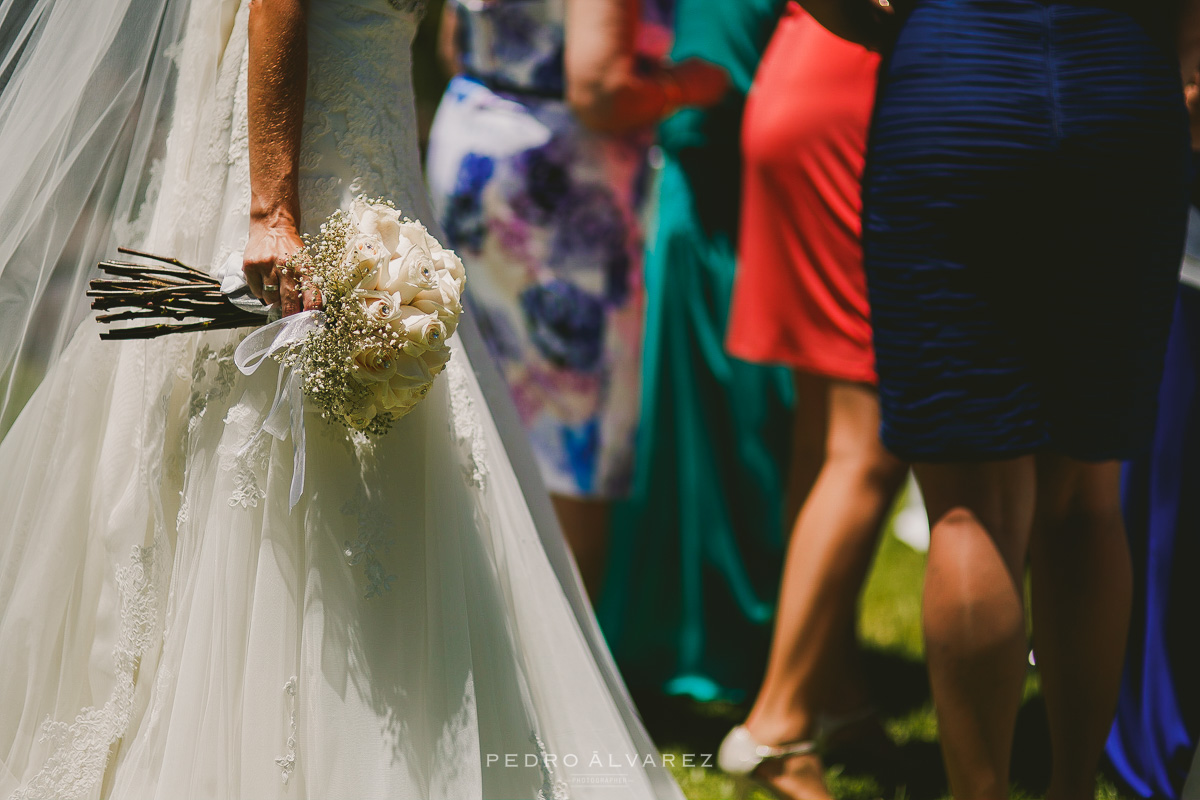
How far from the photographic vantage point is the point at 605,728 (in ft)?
6.59

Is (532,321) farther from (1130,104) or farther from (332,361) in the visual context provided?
(1130,104)

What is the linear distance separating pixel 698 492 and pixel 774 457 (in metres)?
0.25

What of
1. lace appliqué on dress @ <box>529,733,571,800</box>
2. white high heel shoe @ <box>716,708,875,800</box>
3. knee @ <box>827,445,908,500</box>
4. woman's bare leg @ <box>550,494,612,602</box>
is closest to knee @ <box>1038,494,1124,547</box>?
knee @ <box>827,445,908,500</box>

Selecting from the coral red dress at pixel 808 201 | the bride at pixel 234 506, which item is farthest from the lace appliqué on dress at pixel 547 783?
the coral red dress at pixel 808 201

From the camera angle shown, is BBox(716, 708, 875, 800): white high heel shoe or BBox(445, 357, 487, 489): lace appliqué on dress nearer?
BBox(445, 357, 487, 489): lace appliqué on dress

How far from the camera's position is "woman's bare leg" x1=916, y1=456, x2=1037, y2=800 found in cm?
175

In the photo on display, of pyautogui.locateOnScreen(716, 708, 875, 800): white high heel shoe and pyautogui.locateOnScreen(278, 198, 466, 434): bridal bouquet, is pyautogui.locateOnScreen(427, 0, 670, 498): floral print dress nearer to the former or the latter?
pyautogui.locateOnScreen(716, 708, 875, 800): white high heel shoe

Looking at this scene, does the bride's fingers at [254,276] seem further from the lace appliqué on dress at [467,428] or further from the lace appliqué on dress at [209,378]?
the lace appliqué on dress at [467,428]

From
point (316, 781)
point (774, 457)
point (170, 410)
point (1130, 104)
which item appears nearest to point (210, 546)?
point (170, 410)

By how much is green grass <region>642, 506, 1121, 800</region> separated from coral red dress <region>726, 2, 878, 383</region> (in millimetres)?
928

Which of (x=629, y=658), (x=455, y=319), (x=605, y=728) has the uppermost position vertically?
(x=455, y=319)

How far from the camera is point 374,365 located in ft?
5.37

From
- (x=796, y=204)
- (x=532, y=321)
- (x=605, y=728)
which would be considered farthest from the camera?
(x=532, y=321)

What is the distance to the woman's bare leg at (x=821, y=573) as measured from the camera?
2.36 m
